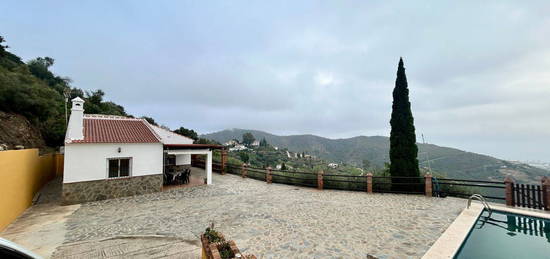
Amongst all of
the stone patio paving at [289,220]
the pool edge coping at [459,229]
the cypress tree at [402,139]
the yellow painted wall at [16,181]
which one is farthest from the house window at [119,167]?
the cypress tree at [402,139]

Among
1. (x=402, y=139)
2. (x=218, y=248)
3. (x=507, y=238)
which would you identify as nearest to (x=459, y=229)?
(x=507, y=238)

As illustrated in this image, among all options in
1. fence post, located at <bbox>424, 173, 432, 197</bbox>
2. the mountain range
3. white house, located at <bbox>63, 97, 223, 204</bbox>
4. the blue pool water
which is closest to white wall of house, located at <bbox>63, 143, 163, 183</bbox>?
white house, located at <bbox>63, 97, 223, 204</bbox>

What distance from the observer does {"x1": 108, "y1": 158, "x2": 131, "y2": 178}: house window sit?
918 centimetres

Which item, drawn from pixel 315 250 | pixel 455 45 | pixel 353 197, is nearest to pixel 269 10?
pixel 455 45

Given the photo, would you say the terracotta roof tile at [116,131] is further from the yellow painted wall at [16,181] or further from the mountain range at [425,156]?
the mountain range at [425,156]

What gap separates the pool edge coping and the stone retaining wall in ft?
35.1

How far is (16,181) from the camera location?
632 cm

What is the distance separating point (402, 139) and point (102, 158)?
1385cm

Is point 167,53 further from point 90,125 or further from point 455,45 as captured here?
point 455,45

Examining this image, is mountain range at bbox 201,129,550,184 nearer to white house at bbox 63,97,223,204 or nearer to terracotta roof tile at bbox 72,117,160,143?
white house at bbox 63,97,223,204

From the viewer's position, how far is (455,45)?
1009 centimetres

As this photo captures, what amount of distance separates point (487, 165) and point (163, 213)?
47714mm

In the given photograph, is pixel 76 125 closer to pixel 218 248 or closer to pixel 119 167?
pixel 119 167

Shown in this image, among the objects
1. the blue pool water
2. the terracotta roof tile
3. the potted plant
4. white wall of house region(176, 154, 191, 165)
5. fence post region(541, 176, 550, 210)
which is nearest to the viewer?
the potted plant
